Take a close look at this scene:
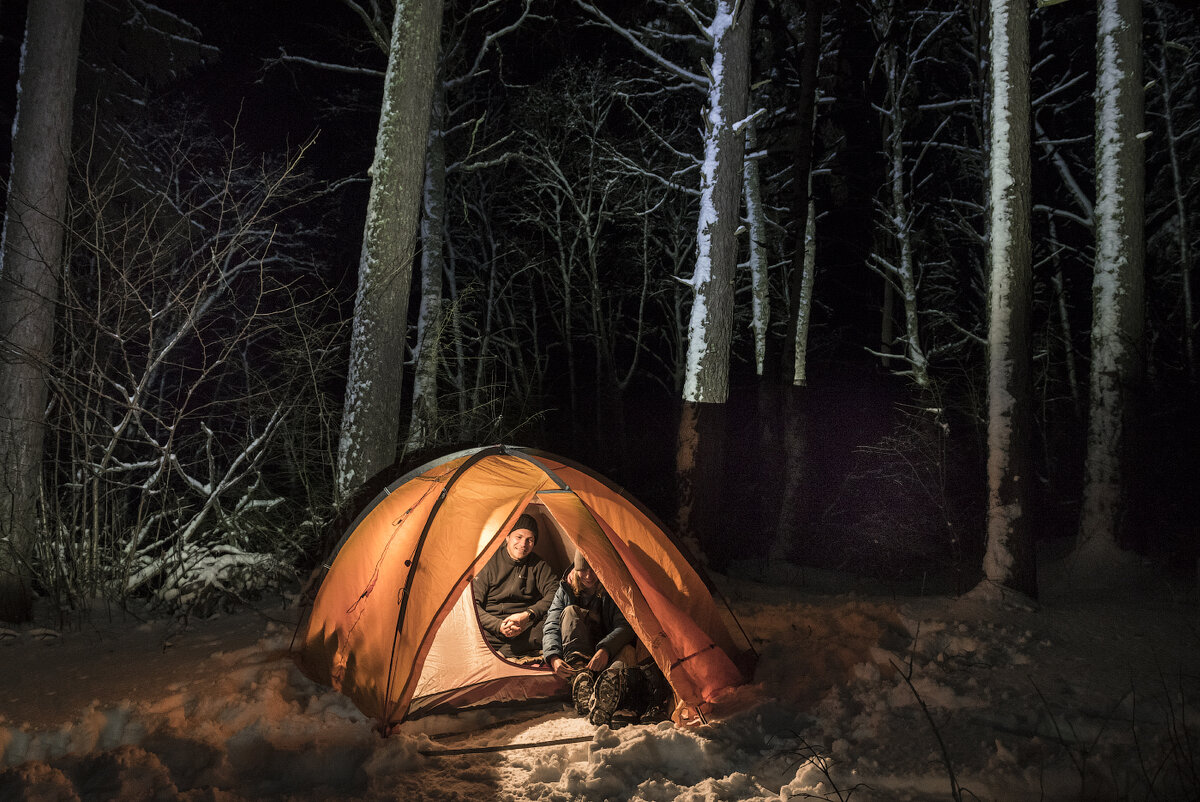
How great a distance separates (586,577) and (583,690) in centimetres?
95

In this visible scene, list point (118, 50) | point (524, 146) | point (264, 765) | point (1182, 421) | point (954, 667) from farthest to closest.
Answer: point (524, 146)
point (118, 50)
point (1182, 421)
point (954, 667)
point (264, 765)

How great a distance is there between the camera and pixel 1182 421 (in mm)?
8523

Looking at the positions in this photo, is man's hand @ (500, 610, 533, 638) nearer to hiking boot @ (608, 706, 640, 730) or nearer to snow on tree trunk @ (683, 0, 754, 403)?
hiking boot @ (608, 706, 640, 730)

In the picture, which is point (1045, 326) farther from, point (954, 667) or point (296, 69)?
point (296, 69)

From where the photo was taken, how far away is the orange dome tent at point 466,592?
452cm

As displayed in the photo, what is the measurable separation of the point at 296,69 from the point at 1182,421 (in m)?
13.1

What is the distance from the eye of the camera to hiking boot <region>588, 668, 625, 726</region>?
179 inches

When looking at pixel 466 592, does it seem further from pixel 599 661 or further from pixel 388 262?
pixel 388 262

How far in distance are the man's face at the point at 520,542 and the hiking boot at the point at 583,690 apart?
1191mm

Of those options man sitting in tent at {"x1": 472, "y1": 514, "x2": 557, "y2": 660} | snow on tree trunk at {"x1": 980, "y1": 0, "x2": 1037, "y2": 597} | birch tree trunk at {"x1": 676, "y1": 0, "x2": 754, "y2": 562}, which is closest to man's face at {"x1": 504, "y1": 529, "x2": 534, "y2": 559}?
man sitting in tent at {"x1": 472, "y1": 514, "x2": 557, "y2": 660}

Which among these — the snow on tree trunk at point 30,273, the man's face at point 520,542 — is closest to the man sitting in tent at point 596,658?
the man's face at point 520,542

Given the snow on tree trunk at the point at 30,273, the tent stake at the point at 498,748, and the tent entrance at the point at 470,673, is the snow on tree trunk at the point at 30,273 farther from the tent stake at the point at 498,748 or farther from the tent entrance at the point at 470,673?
the tent stake at the point at 498,748

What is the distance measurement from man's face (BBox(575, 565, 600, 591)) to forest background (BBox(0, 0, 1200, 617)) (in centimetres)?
249

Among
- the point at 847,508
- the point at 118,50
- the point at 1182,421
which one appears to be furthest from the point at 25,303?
the point at 847,508
